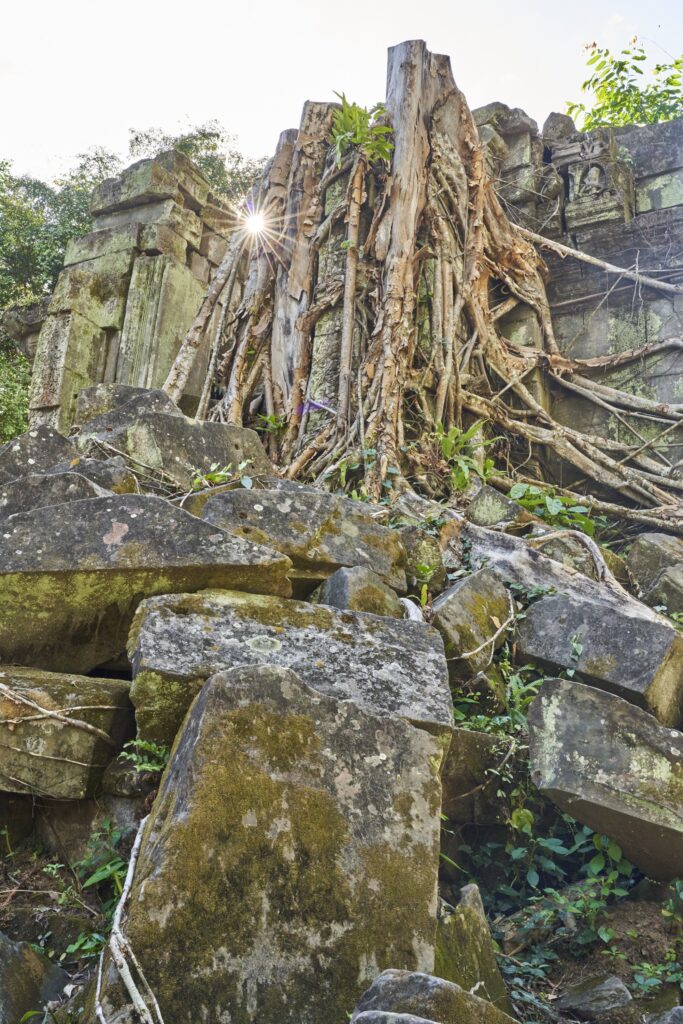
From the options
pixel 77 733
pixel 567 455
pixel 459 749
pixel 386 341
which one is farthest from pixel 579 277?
pixel 77 733

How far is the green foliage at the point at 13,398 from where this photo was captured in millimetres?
10094

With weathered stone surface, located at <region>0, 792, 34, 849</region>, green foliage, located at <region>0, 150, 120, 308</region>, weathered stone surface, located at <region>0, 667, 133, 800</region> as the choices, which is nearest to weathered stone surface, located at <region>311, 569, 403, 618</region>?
weathered stone surface, located at <region>0, 667, 133, 800</region>

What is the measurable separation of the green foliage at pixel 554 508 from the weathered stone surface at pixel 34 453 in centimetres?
244

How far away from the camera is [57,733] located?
2389 mm

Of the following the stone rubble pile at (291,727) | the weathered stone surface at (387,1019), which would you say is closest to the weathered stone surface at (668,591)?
the stone rubble pile at (291,727)

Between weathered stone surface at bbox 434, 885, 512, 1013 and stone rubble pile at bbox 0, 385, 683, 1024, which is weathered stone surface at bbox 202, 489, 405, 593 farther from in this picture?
weathered stone surface at bbox 434, 885, 512, 1013

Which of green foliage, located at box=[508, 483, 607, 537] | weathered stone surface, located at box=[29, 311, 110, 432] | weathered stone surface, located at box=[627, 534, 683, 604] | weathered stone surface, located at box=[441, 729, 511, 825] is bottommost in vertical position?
weathered stone surface, located at box=[441, 729, 511, 825]

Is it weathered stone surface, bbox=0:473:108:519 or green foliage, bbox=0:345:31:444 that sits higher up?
green foliage, bbox=0:345:31:444

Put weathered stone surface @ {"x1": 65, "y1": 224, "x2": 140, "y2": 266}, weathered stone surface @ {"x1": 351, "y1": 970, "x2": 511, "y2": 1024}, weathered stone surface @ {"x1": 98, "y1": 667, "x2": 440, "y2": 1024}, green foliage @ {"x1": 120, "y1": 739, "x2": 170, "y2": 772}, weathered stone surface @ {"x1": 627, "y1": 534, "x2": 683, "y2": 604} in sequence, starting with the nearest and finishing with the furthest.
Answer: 1. weathered stone surface @ {"x1": 351, "y1": 970, "x2": 511, "y2": 1024}
2. weathered stone surface @ {"x1": 98, "y1": 667, "x2": 440, "y2": 1024}
3. green foliage @ {"x1": 120, "y1": 739, "x2": 170, "y2": 772}
4. weathered stone surface @ {"x1": 627, "y1": 534, "x2": 683, "y2": 604}
5. weathered stone surface @ {"x1": 65, "y1": 224, "x2": 140, "y2": 266}

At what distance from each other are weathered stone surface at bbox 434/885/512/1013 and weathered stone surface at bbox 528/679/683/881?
0.53 m

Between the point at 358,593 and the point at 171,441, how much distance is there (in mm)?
1645

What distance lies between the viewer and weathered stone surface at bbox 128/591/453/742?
2338 millimetres

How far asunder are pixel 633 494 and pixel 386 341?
6.53ft

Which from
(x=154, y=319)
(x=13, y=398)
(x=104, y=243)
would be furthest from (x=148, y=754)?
(x=13, y=398)
